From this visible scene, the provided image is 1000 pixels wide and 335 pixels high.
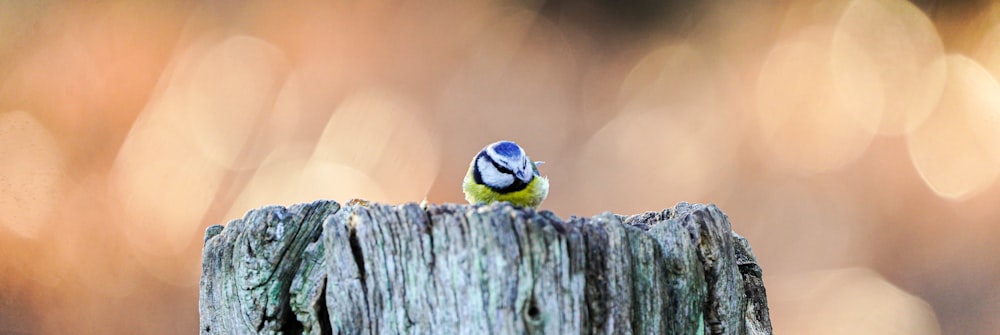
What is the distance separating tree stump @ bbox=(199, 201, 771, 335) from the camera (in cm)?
117

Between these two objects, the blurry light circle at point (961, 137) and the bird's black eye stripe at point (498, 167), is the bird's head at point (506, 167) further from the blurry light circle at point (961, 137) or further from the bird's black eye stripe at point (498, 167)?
the blurry light circle at point (961, 137)

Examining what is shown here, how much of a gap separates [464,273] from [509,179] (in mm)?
1611

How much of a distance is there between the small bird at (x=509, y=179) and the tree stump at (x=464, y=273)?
4.40 ft

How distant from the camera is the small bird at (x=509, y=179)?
2752mm

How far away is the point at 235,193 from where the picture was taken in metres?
3.75

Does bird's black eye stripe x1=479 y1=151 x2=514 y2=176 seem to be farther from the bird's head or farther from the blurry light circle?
the blurry light circle

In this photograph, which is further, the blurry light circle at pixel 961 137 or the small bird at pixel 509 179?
the blurry light circle at pixel 961 137

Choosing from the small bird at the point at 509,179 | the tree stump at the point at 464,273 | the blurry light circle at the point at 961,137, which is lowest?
the tree stump at the point at 464,273

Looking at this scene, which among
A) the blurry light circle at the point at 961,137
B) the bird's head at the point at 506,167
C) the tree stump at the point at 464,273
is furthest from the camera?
the blurry light circle at the point at 961,137

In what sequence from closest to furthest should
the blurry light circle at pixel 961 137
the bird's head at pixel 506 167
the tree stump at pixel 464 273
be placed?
the tree stump at pixel 464 273, the bird's head at pixel 506 167, the blurry light circle at pixel 961 137

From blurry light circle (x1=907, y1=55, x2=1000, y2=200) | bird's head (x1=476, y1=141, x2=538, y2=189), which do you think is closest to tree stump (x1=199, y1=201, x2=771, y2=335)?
bird's head (x1=476, y1=141, x2=538, y2=189)

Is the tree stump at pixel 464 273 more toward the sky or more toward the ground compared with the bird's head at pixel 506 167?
more toward the ground

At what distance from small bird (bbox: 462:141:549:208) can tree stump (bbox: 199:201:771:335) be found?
134 centimetres

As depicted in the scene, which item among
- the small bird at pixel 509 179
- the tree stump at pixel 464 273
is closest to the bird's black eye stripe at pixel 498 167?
the small bird at pixel 509 179
